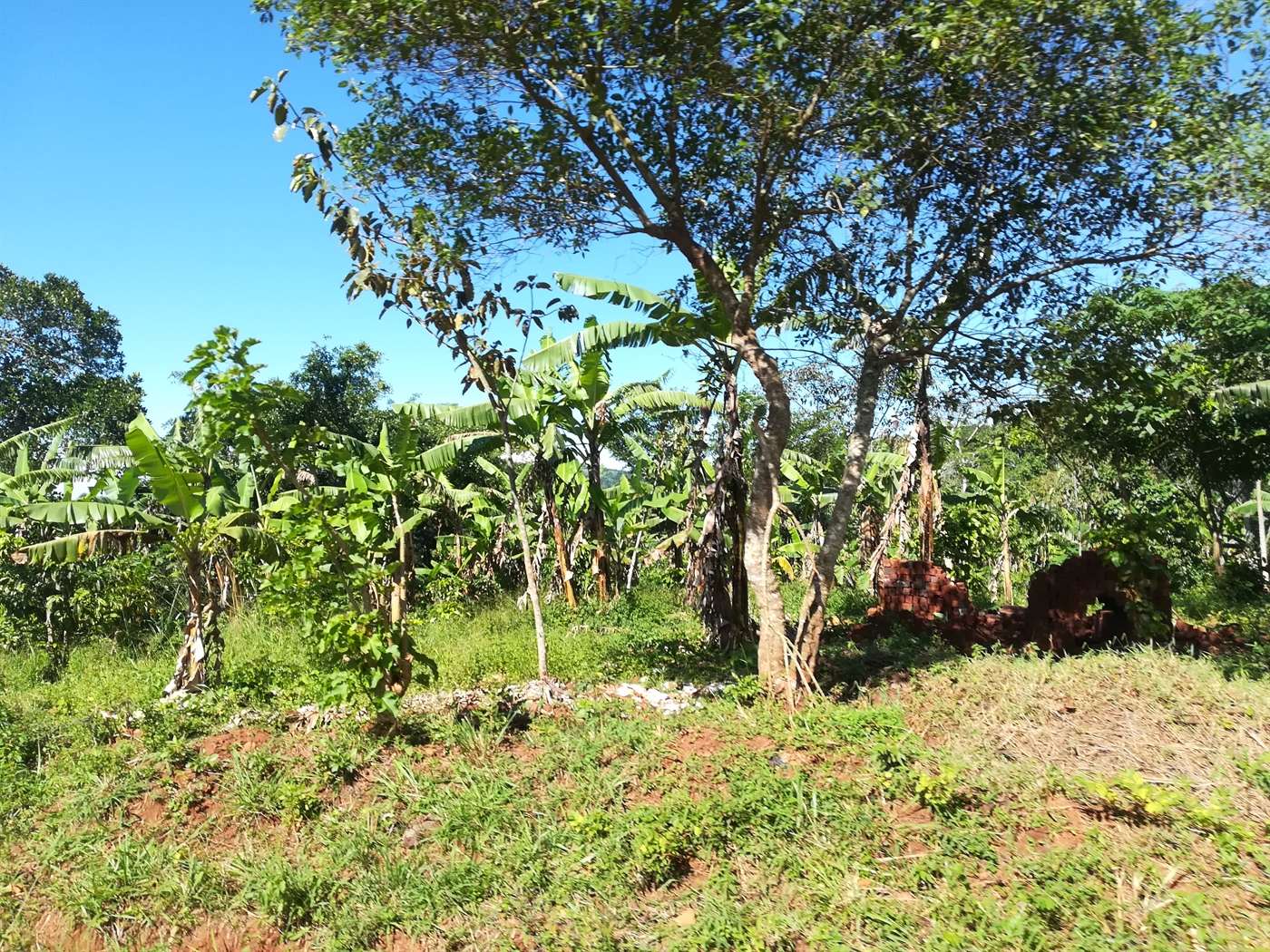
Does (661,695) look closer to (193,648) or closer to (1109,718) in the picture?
(1109,718)

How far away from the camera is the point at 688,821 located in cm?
476

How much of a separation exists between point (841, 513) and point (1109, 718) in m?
2.26

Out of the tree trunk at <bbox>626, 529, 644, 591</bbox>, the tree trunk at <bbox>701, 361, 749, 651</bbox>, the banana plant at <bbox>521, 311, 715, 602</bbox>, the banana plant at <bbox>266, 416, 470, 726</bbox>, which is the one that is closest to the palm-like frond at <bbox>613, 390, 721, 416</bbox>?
the banana plant at <bbox>521, 311, 715, 602</bbox>

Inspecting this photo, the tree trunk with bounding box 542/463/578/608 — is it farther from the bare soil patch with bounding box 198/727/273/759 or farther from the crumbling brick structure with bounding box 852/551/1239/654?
the bare soil patch with bounding box 198/727/273/759

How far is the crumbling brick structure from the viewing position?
747cm

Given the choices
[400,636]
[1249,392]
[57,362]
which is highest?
[57,362]

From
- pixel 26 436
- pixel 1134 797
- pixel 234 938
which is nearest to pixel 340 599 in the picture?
pixel 234 938

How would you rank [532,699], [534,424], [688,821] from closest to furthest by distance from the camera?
1. [688,821]
2. [532,699]
3. [534,424]

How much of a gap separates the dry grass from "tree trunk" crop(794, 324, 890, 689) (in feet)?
2.74

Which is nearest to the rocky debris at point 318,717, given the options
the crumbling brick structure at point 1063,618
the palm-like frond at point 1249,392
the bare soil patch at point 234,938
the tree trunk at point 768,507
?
the bare soil patch at point 234,938

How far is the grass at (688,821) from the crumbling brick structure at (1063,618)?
0.79 m

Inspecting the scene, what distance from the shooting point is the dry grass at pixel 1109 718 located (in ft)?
16.1

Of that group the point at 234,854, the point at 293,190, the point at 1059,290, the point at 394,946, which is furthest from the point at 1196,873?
the point at 293,190

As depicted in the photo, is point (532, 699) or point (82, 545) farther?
point (82, 545)
